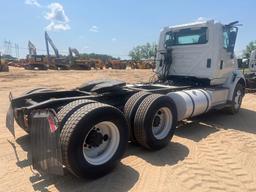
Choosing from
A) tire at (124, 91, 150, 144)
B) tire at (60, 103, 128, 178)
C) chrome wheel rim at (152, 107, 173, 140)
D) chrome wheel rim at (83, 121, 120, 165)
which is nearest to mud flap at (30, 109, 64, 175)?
tire at (60, 103, 128, 178)

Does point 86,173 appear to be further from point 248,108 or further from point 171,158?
point 248,108

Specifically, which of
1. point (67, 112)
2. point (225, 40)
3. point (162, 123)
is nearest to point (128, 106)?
point (162, 123)

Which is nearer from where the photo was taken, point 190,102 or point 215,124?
point 190,102

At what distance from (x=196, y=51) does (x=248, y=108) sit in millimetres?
3308

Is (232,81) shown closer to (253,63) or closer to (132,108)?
(132,108)

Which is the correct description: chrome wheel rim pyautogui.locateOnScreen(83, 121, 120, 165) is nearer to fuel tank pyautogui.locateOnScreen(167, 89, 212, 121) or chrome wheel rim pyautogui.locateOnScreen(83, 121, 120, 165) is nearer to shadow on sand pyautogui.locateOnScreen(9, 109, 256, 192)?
shadow on sand pyautogui.locateOnScreen(9, 109, 256, 192)

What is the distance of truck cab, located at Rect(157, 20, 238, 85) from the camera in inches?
282

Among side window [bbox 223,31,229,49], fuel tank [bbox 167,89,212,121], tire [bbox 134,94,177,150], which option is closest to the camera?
tire [bbox 134,94,177,150]

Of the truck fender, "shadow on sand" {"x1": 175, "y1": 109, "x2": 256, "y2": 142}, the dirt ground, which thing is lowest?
the dirt ground

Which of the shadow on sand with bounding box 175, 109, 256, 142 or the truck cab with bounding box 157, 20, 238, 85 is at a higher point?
the truck cab with bounding box 157, 20, 238, 85

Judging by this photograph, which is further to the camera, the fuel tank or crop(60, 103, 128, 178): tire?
the fuel tank

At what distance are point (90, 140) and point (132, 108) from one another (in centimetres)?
120

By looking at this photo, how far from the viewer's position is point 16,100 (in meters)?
4.49

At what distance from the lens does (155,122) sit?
498 cm
